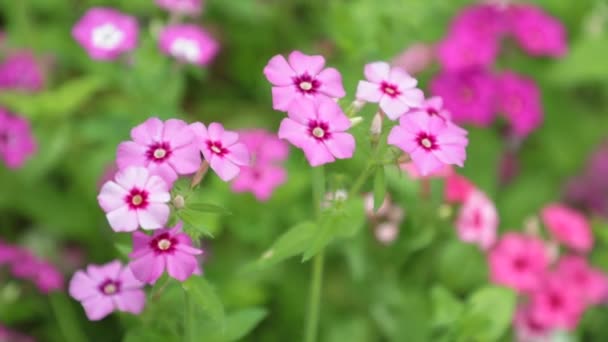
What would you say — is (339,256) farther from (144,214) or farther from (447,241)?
(144,214)

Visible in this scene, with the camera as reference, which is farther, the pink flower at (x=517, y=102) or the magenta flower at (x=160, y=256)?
the pink flower at (x=517, y=102)

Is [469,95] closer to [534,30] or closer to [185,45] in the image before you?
[534,30]

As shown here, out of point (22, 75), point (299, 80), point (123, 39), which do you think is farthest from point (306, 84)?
point (22, 75)

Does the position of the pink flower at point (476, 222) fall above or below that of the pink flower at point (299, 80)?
above

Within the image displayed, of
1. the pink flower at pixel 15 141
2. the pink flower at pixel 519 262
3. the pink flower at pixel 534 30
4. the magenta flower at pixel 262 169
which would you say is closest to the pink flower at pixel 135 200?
the magenta flower at pixel 262 169

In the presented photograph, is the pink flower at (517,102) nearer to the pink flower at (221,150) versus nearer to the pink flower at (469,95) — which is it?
the pink flower at (469,95)

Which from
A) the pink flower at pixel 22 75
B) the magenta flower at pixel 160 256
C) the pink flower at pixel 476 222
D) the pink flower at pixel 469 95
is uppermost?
the pink flower at pixel 22 75

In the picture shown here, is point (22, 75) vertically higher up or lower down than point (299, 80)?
higher up

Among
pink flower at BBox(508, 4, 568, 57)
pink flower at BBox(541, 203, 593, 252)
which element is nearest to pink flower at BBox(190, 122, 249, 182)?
pink flower at BBox(541, 203, 593, 252)
